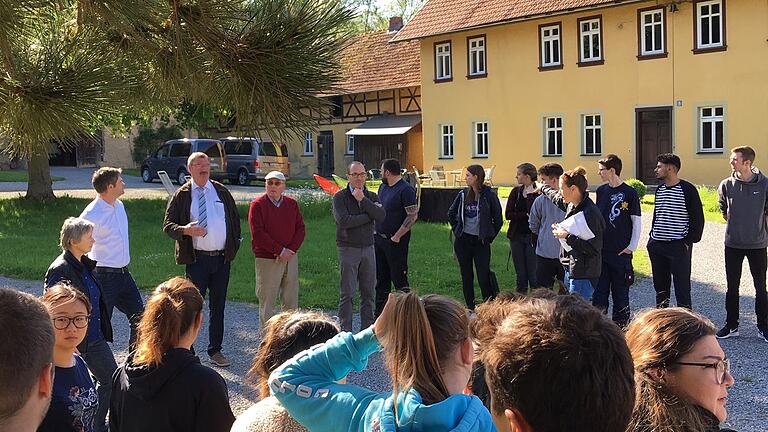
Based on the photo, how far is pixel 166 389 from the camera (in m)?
3.23

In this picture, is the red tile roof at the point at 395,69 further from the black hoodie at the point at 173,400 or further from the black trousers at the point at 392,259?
the black hoodie at the point at 173,400

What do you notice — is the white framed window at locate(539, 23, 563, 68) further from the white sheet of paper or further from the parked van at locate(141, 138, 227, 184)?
the white sheet of paper

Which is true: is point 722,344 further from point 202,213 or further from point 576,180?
point 202,213

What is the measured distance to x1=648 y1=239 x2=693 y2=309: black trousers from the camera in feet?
25.1

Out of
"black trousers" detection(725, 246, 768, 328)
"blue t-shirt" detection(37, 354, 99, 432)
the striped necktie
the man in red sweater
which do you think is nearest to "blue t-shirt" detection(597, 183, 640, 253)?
"black trousers" detection(725, 246, 768, 328)

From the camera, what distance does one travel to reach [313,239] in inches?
611

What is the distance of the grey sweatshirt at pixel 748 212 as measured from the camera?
7.45m

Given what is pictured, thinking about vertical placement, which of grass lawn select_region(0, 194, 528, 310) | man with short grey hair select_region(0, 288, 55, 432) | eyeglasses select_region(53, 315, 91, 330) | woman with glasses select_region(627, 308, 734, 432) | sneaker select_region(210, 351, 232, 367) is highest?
man with short grey hair select_region(0, 288, 55, 432)

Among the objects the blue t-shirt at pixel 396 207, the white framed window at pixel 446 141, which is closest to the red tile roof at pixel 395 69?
the white framed window at pixel 446 141

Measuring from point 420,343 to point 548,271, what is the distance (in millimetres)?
6063

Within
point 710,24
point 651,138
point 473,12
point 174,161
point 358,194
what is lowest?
point 358,194

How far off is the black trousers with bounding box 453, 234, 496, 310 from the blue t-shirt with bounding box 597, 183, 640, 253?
1.46 meters

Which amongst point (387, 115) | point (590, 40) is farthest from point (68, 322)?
point (387, 115)

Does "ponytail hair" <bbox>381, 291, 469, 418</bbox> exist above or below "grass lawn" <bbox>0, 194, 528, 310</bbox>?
above
